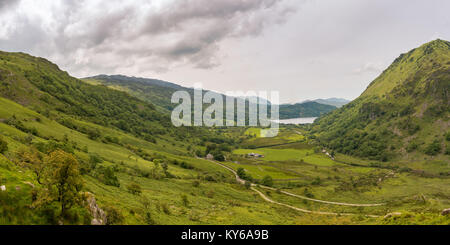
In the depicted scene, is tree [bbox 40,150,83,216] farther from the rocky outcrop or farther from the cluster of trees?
the rocky outcrop

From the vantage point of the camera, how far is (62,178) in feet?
70.1

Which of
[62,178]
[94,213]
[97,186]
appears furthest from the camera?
[97,186]

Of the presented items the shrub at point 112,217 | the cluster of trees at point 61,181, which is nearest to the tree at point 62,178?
the cluster of trees at point 61,181

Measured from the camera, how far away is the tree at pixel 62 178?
68.7 feet

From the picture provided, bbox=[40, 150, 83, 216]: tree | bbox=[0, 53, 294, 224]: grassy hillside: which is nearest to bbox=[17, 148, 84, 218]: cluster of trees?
bbox=[40, 150, 83, 216]: tree

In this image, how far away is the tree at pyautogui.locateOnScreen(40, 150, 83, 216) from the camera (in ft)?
68.7

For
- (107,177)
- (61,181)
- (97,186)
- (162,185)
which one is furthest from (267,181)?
(61,181)

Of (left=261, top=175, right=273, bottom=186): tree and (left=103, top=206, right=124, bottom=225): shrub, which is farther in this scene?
(left=261, top=175, right=273, bottom=186): tree

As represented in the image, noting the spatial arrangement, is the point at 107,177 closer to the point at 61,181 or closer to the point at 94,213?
the point at 94,213
